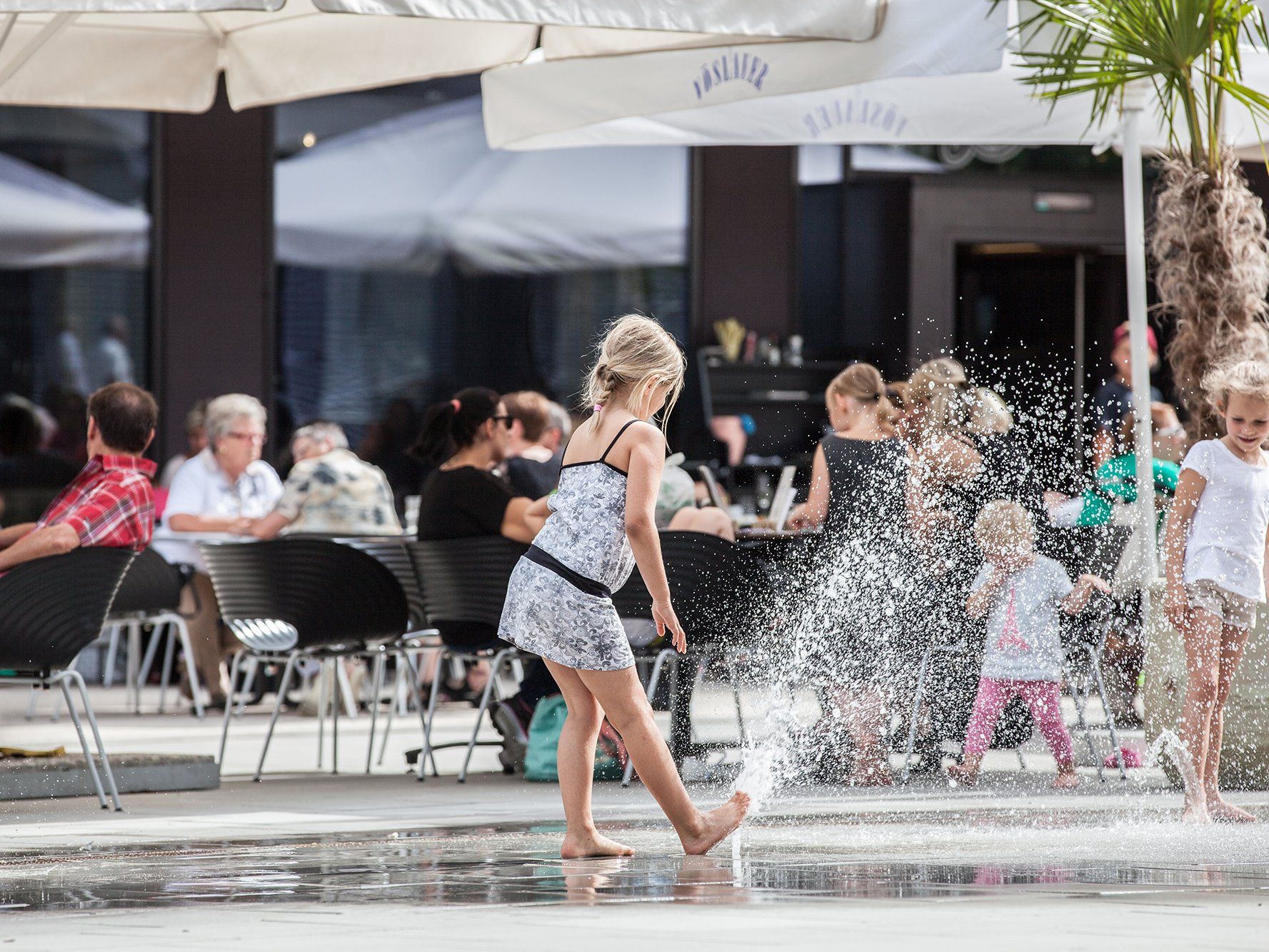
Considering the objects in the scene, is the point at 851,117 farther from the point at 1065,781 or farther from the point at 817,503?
the point at 1065,781

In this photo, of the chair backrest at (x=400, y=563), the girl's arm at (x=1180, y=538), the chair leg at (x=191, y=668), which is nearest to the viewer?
the girl's arm at (x=1180, y=538)

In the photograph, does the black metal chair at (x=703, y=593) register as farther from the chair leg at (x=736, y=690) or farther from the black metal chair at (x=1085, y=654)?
the black metal chair at (x=1085, y=654)

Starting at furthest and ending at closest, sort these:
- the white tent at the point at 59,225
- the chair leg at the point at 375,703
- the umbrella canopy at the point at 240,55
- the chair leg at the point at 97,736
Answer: the white tent at the point at 59,225 → the chair leg at the point at 375,703 → the umbrella canopy at the point at 240,55 → the chair leg at the point at 97,736

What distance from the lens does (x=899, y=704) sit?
8.05 m

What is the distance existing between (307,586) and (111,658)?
4.35m

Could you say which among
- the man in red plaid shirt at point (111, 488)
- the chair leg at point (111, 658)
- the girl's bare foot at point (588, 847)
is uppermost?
the man in red plaid shirt at point (111, 488)

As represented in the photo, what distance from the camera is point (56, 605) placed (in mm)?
6555

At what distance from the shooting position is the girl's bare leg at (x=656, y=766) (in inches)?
210

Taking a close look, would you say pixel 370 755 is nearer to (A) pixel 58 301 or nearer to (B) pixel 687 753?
(B) pixel 687 753

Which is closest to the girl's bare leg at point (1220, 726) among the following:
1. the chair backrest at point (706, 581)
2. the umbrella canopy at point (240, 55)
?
the chair backrest at point (706, 581)

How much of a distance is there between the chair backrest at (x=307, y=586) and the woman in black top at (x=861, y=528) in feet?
5.52

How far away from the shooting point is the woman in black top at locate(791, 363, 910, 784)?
7.68 meters

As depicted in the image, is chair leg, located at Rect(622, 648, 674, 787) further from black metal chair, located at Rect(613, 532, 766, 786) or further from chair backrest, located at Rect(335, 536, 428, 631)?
chair backrest, located at Rect(335, 536, 428, 631)

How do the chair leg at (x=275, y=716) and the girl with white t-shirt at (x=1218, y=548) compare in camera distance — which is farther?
the chair leg at (x=275, y=716)
